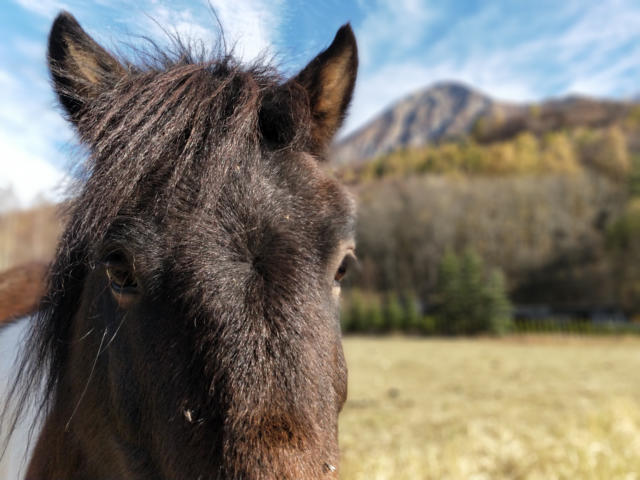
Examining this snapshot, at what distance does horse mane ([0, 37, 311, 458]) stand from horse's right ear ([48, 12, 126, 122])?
0.06m

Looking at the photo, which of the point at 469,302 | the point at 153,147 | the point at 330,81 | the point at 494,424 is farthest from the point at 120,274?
the point at 469,302

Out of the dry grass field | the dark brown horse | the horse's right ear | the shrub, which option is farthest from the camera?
the shrub

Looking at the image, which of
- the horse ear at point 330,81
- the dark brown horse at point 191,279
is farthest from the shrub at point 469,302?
the dark brown horse at point 191,279

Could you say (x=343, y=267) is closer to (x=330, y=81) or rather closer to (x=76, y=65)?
(x=330, y=81)

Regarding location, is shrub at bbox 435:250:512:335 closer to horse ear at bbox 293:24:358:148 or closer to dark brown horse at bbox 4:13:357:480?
horse ear at bbox 293:24:358:148

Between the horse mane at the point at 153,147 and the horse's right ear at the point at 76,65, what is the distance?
58 millimetres

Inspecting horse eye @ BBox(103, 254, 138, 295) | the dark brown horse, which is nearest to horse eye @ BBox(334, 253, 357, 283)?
the dark brown horse

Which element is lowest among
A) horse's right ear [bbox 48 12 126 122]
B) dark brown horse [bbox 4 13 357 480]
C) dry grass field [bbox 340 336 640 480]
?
dry grass field [bbox 340 336 640 480]

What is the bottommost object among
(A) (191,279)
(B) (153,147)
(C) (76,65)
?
(A) (191,279)

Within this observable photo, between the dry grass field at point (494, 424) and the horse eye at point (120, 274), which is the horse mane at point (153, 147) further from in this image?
the dry grass field at point (494, 424)

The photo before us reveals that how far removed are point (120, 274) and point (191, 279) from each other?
404 millimetres

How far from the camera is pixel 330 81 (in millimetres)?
2646

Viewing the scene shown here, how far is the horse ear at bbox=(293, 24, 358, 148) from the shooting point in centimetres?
256

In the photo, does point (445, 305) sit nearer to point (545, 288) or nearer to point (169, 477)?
point (545, 288)
